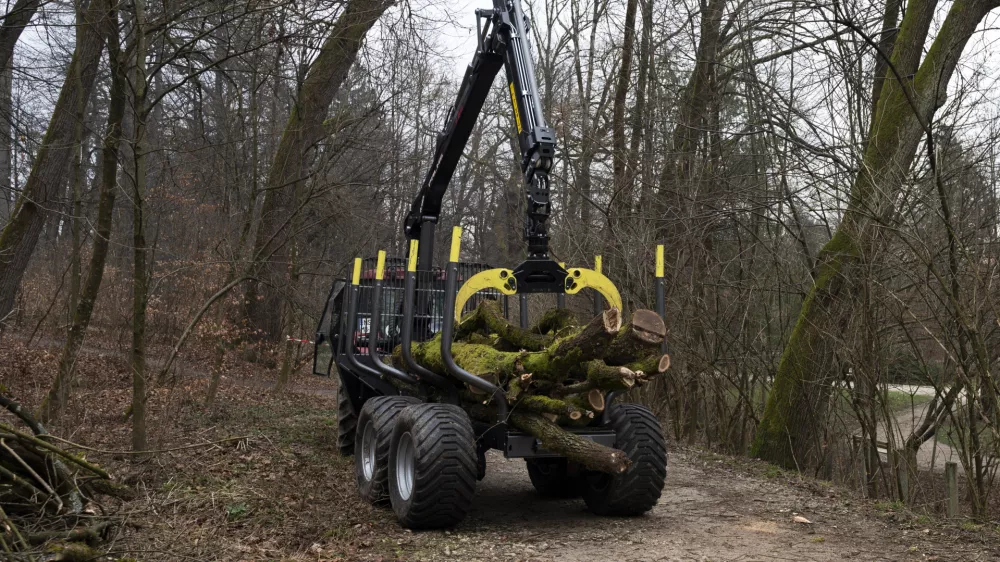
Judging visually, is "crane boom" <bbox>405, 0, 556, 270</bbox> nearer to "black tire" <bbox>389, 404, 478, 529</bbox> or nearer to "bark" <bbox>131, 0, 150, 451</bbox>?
"black tire" <bbox>389, 404, 478, 529</bbox>

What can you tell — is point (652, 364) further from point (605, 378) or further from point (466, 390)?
point (466, 390)

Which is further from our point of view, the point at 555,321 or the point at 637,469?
the point at 555,321

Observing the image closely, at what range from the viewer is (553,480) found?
8.10 metres

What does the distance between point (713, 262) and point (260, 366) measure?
10.8 m

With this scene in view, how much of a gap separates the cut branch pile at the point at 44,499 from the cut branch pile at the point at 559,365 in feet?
9.08

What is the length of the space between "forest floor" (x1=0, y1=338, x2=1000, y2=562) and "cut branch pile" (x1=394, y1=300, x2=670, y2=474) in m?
0.81

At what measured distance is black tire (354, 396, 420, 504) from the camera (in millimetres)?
7121

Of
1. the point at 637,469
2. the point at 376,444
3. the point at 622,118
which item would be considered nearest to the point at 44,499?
the point at 376,444

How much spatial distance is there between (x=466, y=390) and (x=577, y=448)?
50.2 inches

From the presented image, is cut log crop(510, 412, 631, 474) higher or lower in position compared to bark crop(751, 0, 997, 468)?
lower

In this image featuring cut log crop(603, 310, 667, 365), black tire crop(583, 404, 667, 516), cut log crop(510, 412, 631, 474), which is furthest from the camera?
black tire crop(583, 404, 667, 516)

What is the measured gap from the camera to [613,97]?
55.0 feet

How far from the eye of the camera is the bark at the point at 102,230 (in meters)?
7.73

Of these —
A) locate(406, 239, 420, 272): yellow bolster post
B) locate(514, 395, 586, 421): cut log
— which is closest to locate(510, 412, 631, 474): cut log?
locate(514, 395, 586, 421): cut log
